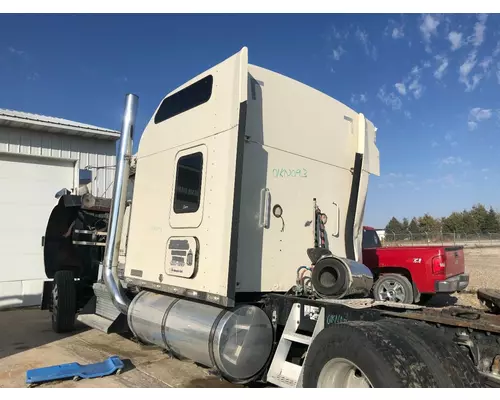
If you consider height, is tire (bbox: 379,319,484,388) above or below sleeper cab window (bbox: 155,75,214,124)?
below

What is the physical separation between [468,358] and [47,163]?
34.1 ft

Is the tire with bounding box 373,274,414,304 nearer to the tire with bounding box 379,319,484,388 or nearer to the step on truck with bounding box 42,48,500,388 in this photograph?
the step on truck with bounding box 42,48,500,388

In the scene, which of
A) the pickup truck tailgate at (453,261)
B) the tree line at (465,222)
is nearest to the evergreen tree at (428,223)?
the tree line at (465,222)

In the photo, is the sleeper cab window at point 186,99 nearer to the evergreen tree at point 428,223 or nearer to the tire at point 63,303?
the tire at point 63,303

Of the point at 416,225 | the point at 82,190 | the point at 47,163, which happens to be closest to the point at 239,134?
the point at 82,190

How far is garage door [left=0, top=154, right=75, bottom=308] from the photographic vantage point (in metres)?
10.1

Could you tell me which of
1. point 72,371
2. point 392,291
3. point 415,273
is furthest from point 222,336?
point 415,273

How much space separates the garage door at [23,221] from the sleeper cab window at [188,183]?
7012 mm

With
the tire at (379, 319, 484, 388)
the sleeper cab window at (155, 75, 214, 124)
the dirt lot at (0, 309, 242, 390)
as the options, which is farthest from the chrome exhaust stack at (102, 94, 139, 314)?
the tire at (379, 319, 484, 388)

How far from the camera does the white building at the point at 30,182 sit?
10.1 metres

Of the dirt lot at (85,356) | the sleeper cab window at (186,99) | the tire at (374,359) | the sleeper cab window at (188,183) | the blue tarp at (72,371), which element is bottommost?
the dirt lot at (85,356)

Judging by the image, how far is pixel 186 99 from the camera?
5.16m

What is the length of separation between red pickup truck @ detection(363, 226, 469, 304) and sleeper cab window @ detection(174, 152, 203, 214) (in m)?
5.77

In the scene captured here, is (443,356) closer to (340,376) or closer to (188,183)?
(340,376)
